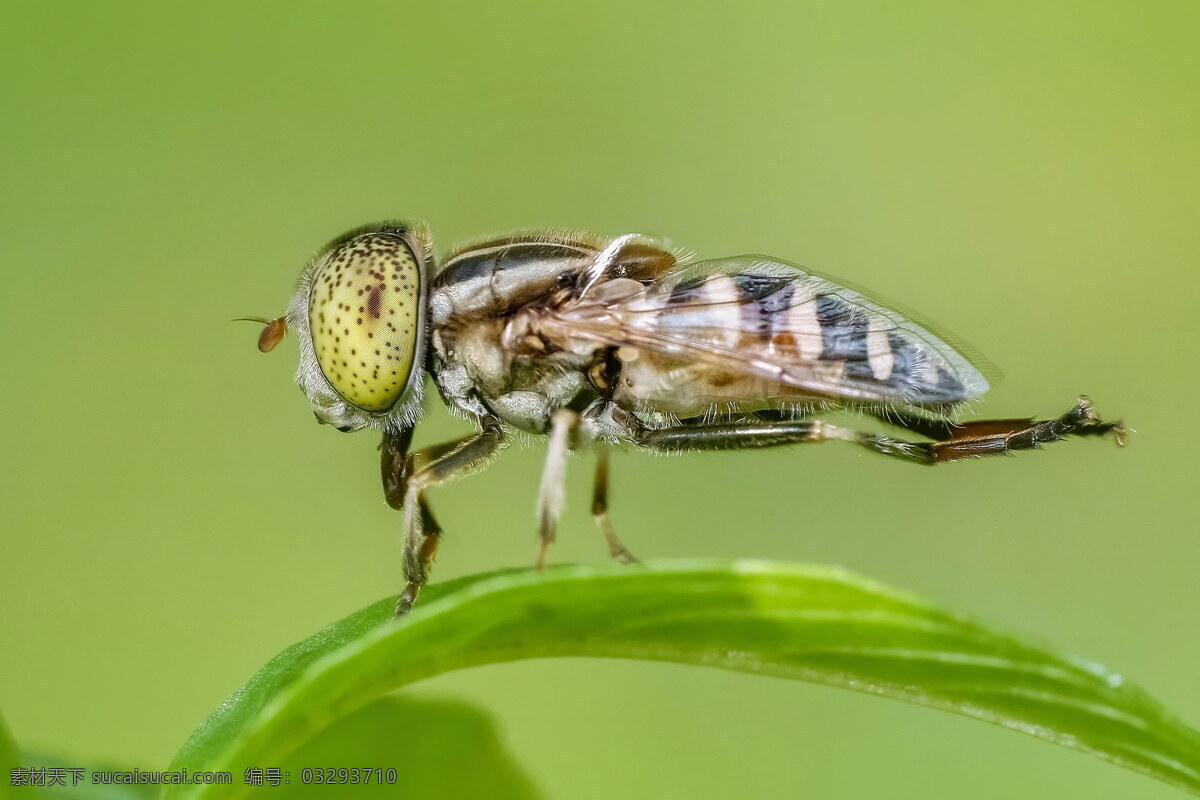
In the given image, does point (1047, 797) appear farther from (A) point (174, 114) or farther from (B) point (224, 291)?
(A) point (174, 114)

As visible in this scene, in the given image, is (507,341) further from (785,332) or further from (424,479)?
(785,332)

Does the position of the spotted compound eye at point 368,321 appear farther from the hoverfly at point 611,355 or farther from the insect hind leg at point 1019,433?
the insect hind leg at point 1019,433

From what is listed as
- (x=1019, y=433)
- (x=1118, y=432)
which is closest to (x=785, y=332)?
(x=1019, y=433)

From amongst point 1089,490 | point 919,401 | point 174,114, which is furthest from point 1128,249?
point 174,114

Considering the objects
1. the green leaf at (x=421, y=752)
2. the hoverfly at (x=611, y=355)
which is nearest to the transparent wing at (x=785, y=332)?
the hoverfly at (x=611, y=355)

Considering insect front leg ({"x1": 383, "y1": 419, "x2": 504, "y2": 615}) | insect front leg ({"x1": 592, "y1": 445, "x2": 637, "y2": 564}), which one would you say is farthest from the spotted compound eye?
insect front leg ({"x1": 592, "y1": 445, "x2": 637, "y2": 564})

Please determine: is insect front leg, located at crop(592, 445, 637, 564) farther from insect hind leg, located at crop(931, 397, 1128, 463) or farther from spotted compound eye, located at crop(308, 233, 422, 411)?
insect hind leg, located at crop(931, 397, 1128, 463)

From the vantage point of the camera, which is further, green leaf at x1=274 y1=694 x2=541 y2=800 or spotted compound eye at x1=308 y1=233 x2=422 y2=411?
spotted compound eye at x1=308 y1=233 x2=422 y2=411
